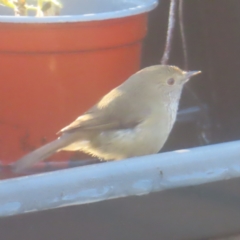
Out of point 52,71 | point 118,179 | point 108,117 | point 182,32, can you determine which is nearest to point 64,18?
point 52,71

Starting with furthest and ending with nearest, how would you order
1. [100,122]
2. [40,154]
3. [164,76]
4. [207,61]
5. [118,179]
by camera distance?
1. [207,61]
2. [164,76]
3. [100,122]
4. [40,154]
5. [118,179]

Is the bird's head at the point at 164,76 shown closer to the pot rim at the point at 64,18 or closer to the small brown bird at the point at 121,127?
the small brown bird at the point at 121,127

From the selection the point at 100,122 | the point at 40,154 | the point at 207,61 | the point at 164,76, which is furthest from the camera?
the point at 207,61

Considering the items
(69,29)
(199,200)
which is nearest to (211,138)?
(69,29)

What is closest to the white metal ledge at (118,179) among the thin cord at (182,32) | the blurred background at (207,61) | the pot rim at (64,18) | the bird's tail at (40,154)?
the bird's tail at (40,154)

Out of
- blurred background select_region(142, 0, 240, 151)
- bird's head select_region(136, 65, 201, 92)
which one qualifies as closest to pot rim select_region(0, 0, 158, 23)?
bird's head select_region(136, 65, 201, 92)

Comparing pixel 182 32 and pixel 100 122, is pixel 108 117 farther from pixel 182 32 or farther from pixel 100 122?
pixel 182 32
